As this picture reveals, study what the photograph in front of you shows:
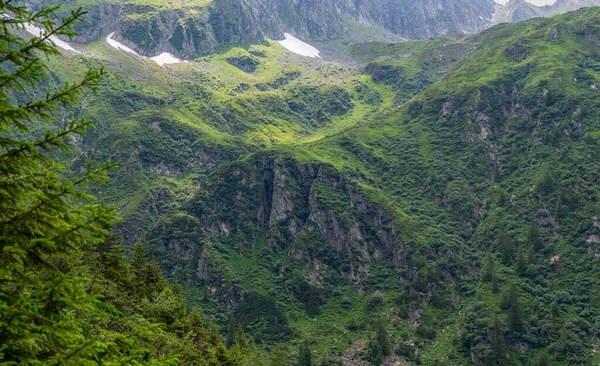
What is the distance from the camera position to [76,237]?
15.5 meters

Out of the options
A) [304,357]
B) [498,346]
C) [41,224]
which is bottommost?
[304,357]

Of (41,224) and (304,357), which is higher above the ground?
(41,224)

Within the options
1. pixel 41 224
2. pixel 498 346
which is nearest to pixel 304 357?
pixel 498 346

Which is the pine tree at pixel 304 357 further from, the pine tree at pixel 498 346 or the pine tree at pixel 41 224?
the pine tree at pixel 41 224

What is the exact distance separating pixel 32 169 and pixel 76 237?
277cm

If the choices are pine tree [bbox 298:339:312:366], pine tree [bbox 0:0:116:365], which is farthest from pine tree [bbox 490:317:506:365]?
pine tree [bbox 0:0:116:365]

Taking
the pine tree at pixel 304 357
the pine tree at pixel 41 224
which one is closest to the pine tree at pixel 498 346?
the pine tree at pixel 304 357

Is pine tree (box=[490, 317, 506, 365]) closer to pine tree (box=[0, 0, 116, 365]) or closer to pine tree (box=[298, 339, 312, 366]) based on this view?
pine tree (box=[298, 339, 312, 366])

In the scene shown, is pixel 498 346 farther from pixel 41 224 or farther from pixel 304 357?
pixel 41 224

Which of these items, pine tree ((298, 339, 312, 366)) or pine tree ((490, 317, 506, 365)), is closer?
pine tree ((298, 339, 312, 366))

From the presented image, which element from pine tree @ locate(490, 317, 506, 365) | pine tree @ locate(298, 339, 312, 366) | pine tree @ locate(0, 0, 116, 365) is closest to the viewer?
pine tree @ locate(0, 0, 116, 365)

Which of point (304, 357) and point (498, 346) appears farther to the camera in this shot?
point (498, 346)

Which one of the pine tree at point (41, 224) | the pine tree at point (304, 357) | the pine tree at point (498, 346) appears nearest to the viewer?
the pine tree at point (41, 224)

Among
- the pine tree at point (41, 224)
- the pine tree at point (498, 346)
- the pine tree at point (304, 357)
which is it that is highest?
the pine tree at point (41, 224)
